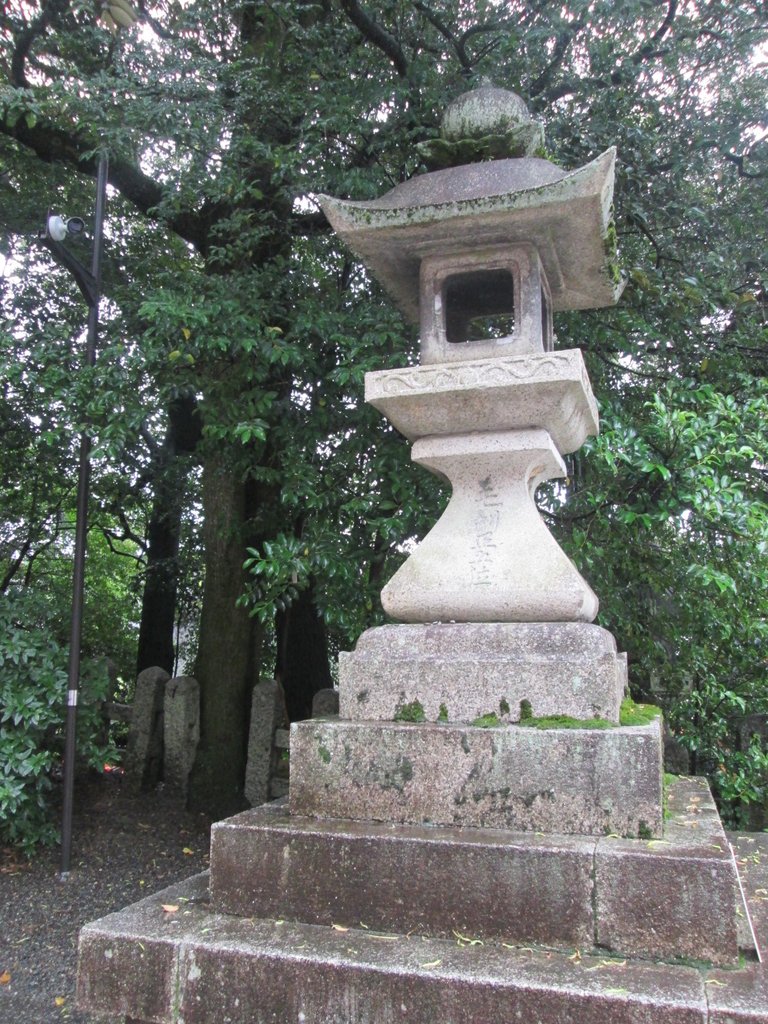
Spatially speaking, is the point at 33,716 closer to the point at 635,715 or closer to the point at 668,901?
the point at 635,715

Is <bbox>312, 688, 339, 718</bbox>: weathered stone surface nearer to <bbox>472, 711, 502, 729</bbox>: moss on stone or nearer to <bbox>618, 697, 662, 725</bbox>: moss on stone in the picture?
<bbox>618, 697, 662, 725</bbox>: moss on stone

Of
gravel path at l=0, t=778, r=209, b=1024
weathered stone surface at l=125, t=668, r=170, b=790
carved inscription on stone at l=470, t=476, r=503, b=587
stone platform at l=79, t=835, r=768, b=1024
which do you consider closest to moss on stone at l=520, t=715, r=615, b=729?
carved inscription on stone at l=470, t=476, r=503, b=587

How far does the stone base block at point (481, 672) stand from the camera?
8.68ft

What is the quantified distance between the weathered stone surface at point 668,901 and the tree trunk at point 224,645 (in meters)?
4.21

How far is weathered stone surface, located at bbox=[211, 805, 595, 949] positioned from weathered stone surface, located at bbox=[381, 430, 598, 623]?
78cm

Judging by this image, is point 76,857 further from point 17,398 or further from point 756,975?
point 756,975

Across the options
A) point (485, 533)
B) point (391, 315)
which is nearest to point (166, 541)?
point (391, 315)

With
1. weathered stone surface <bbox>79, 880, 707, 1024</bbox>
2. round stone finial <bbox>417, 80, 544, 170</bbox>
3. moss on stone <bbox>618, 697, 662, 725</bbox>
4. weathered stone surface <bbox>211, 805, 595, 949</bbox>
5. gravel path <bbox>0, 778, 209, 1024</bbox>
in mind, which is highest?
round stone finial <bbox>417, 80, 544, 170</bbox>

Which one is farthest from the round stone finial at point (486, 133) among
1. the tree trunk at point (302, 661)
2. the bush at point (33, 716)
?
the tree trunk at point (302, 661)

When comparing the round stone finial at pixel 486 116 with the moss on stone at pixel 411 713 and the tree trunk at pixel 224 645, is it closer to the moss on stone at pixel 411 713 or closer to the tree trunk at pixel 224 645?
the moss on stone at pixel 411 713

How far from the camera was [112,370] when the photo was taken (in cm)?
462

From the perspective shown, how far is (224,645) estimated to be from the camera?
20.3 ft

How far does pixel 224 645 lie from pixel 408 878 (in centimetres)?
401

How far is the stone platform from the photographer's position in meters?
1.97
